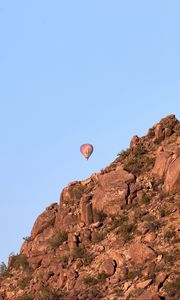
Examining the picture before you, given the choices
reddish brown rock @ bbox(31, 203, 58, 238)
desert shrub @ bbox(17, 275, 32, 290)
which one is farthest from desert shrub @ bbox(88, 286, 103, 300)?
reddish brown rock @ bbox(31, 203, 58, 238)

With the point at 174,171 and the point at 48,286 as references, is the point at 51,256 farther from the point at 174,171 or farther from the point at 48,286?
the point at 174,171

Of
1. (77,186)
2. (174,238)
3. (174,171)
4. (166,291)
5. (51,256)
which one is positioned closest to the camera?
(166,291)

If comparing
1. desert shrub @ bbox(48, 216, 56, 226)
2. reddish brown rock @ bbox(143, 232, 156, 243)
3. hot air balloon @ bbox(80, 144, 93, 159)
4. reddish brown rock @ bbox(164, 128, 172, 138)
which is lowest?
reddish brown rock @ bbox(143, 232, 156, 243)

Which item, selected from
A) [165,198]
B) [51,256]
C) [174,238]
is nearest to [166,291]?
[174,238]

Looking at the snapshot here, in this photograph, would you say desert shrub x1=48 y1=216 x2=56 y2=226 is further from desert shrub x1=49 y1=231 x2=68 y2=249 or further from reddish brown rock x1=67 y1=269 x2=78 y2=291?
reddish brown rock x1=67 y1=269 x2=78 y2=291

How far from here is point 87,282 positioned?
4944 cm

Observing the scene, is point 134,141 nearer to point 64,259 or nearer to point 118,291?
point 64,259

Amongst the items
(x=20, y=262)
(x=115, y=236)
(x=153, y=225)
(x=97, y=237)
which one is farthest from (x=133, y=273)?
(x=20, y=262)

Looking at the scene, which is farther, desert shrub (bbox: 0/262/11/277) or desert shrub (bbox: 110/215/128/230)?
desert shrub (bbox: 0/262/11/277)

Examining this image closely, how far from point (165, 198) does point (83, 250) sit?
6209 millimetres

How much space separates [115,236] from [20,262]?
30.8ft

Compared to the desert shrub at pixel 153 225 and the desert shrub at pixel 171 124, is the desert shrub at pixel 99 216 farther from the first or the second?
the desert shrub at pixel 171 124

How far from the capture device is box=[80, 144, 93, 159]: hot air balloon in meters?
78.8

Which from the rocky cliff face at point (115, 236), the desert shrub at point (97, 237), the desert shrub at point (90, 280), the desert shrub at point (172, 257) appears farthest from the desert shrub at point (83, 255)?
the desert shrub at point (172, 257)
